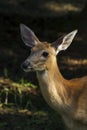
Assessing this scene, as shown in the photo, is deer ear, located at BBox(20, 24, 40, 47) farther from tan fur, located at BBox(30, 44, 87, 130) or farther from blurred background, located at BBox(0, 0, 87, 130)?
blurred background, located at BBox(0, 0, 87, 130)

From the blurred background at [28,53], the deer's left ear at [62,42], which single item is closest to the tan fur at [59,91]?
the deer's left ear at [62,42]

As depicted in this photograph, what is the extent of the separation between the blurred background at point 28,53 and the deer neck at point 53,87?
1.12 meters

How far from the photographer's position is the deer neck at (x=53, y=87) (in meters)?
7.30

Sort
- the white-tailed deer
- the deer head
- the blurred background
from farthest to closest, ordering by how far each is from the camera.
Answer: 1. the blurred background
2. the white-tailed deer
3. the deer head

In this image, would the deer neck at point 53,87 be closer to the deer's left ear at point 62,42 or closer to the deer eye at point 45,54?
the deer eye at point 45,54

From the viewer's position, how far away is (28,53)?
11.4m

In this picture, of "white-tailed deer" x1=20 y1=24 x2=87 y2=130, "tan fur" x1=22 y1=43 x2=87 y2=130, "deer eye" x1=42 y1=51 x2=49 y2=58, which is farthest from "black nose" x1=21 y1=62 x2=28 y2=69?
"deer eye" x1=42 y1=51 x2=49 y2=58

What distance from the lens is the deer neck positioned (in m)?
7.30

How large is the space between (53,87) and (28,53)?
405 centimetres

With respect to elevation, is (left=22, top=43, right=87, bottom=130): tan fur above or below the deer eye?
below

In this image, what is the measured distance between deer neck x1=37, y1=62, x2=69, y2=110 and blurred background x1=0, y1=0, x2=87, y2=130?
1.12 metres

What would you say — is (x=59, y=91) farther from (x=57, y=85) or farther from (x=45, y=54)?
(x=45, y=54)

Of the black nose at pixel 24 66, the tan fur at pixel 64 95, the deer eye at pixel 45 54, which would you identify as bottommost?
the tan fur at pixel 64 95

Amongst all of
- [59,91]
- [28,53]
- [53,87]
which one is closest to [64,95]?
[59,91]
